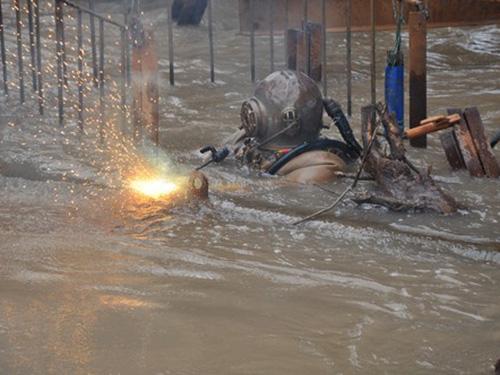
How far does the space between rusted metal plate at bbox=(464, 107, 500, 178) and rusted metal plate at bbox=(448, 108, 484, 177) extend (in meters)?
0.03

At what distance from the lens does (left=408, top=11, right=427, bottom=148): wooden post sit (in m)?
8.07

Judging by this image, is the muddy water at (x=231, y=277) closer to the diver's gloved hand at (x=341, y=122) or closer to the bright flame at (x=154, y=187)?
the bright flame at (x=154, y=187)

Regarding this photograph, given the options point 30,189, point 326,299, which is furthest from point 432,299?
point 30,189

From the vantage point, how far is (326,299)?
4.79 m

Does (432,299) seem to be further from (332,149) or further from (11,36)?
(11,36)

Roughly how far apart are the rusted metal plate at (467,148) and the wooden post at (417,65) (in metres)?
0.64

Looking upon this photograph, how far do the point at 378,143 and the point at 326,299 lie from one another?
7.81ft

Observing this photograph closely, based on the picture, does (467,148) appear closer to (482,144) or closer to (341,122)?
(482,144)

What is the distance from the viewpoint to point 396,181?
6.60m

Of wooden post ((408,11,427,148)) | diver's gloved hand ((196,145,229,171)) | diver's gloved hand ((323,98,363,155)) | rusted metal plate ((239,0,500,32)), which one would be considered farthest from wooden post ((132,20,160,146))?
rusted metal plate ((239,0,500,32))

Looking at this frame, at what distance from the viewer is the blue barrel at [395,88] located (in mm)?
8125

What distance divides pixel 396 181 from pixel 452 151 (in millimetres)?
1319

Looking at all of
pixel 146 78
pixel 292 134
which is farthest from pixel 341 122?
pixel 146 78

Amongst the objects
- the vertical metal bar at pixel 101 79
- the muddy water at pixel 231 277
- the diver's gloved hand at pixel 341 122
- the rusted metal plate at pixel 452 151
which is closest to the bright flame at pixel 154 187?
the muddy water at pixel 231 277
